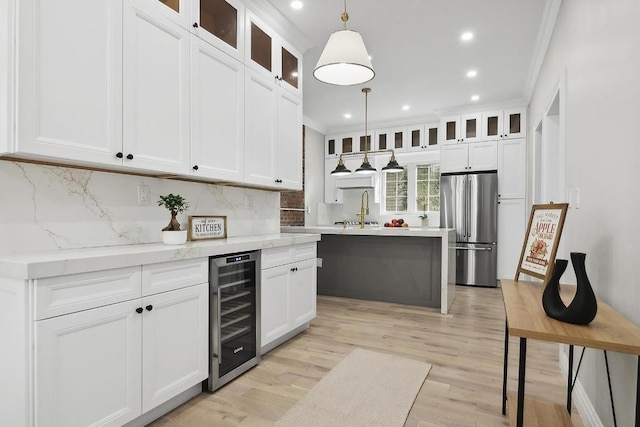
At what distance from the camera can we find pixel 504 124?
5.78 m

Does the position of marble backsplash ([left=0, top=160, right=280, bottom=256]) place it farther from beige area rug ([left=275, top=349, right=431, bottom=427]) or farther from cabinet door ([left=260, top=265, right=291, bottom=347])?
beige area rug ([left=275, top=349, right=431, bottom=427])

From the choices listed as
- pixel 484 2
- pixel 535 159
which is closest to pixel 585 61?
pixel 484 2

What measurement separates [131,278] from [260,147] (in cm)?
170

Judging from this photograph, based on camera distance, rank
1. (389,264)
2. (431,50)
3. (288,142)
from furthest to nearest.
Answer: (389,264) < (431,50) < (288,142)

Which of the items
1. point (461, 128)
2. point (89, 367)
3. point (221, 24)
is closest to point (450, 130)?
point (461, 128)

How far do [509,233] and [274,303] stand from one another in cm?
432

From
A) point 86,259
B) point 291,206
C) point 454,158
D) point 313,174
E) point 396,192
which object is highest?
point 454,158

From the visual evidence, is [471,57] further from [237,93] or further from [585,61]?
[237,93]

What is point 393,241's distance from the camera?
4539 millimetres

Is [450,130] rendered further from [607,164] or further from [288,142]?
[607,164]

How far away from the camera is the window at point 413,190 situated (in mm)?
6766

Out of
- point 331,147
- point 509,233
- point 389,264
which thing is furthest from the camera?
point 331,147

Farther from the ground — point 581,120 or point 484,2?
point 484,2

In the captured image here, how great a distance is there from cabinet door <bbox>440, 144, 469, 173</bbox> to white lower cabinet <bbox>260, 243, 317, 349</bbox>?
358 cm
